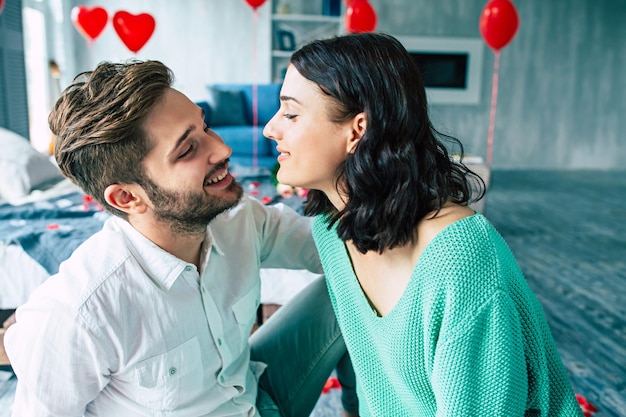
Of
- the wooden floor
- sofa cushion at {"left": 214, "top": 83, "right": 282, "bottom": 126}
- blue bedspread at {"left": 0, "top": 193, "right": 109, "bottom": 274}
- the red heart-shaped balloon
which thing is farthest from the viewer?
sofa cushion at {"left": 214, "top": 83, "right": 282, "bottom": 126}

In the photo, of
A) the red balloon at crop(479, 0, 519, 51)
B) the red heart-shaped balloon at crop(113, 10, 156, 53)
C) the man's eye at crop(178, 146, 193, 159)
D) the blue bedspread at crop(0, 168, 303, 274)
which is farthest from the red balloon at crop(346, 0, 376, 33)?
the man's eye at crop(178, 146, 193, 159)

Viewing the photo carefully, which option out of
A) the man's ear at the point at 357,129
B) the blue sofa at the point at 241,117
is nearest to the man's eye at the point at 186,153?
the man's ear at the point at 357,129

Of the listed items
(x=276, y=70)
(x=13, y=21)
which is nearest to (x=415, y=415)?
(x=13, y=21)

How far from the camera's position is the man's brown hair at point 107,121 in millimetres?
986

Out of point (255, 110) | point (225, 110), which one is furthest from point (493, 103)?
point (225, 110)

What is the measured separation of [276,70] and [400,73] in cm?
611

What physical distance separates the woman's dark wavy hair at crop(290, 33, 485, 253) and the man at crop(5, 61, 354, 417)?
240 mm

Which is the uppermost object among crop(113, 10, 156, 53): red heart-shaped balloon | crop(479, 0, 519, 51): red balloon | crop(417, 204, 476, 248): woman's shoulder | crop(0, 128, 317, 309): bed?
crop(479, 0, 519, 51): red balloon

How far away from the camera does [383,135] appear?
1.01 meters

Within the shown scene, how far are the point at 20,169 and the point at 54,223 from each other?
84 centimetres

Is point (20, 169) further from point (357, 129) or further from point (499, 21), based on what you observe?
point (499, 21)

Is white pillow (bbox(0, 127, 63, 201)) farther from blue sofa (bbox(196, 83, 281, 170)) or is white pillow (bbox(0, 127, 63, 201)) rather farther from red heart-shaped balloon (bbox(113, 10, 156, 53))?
blue sofa (bbox(196, 83, 281, 170))

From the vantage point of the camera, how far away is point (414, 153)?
3.37 ft

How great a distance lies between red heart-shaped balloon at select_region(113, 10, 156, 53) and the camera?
4.29 m
